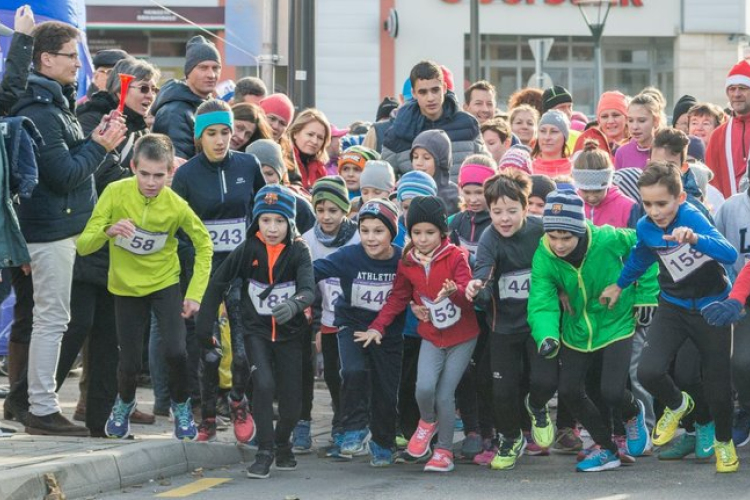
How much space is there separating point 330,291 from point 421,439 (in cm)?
116

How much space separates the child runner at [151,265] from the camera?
968 centimetres

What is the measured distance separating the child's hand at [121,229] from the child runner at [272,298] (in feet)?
1.77

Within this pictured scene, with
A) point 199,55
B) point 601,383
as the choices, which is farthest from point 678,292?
point 199,55

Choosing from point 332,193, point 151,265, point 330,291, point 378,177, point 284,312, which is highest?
point 378,177

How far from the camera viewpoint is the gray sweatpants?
977 centimetres

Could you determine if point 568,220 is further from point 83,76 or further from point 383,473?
point 83,76

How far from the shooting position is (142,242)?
31.9ft

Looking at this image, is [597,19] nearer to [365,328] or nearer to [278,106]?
[278,106]

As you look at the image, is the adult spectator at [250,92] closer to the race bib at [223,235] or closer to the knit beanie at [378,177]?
the knit beanie at [378,177]

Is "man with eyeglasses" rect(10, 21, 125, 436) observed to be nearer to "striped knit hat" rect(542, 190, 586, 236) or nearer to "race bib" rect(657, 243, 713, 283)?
"striped knit hat" rect(542, 190, 586, 236)

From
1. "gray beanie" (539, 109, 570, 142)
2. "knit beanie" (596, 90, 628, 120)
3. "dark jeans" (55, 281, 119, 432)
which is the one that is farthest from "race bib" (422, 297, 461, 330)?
"knit beanie" (596, 90, 628, 120)

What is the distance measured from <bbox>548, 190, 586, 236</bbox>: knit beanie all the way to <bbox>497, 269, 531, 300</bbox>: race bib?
0.42m

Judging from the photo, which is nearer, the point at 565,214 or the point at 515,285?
the point at 565,214

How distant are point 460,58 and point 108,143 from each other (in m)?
29.2
